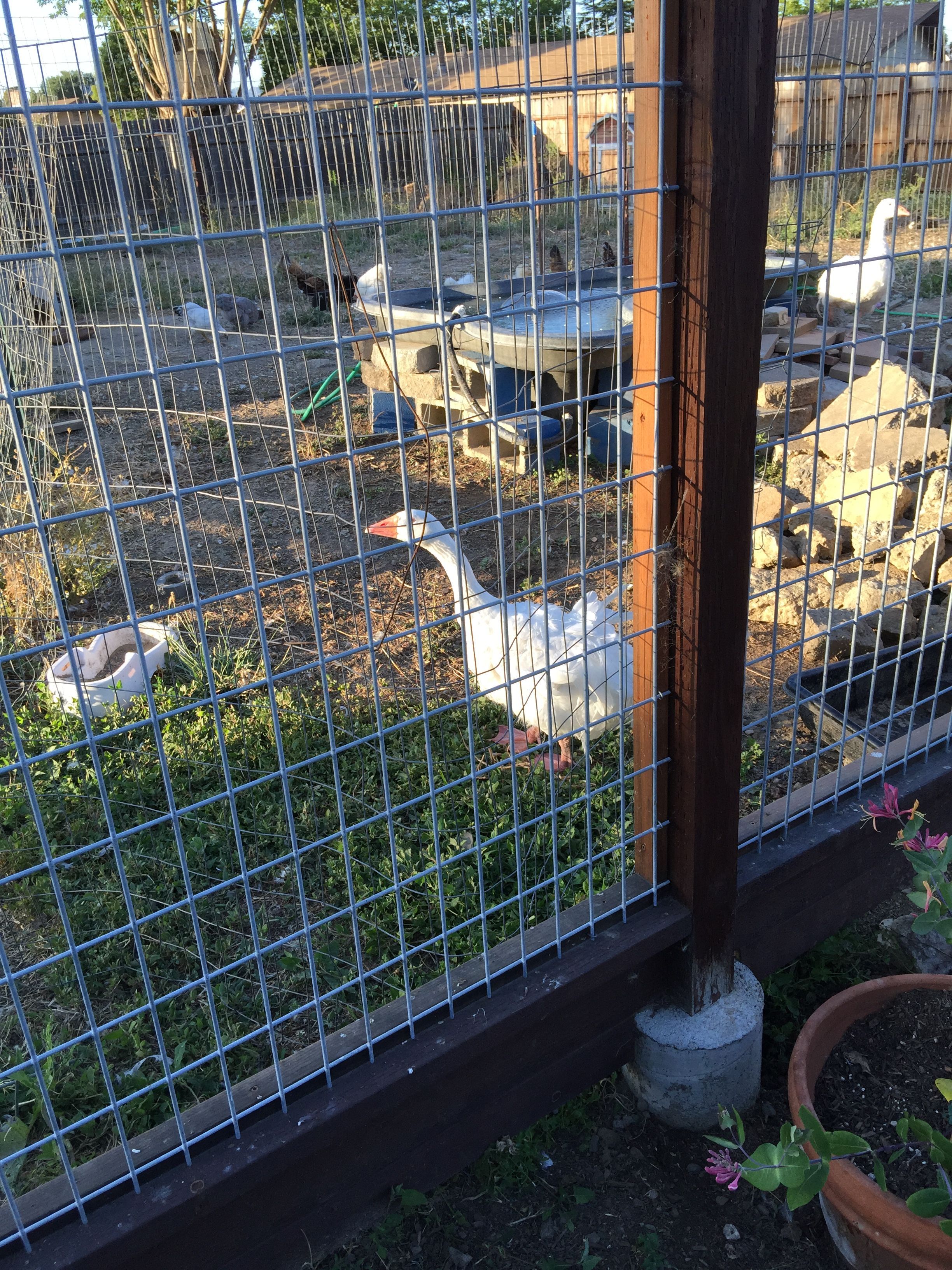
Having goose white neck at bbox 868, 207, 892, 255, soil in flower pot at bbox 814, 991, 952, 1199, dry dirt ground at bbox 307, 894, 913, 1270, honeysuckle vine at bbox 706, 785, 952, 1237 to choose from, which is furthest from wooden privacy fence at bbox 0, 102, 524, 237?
goose white neck at bbox 868, 207, 892, 255

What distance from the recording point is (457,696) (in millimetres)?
3480

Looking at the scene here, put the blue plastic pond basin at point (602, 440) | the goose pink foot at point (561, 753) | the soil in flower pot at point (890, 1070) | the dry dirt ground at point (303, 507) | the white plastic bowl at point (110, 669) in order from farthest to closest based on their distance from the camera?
the blue plastic pond basin at point (602, 440), the white plastic bowl at point (110, 669), the goose pink foot at point (561, 753), the dry dirt ground at point (303, 507), the soil in flower pot at point (890, 1070)

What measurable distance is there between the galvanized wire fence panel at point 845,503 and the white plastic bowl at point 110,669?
194 cm

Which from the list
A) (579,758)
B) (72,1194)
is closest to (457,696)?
(579,758)

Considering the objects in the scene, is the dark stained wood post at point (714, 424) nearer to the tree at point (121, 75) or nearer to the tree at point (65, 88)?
the tree at point (65, 88)

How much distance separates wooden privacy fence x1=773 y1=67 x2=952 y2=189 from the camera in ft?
5.15

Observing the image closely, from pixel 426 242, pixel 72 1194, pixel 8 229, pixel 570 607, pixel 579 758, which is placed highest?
pixel 8 229

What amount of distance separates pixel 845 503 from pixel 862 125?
7.38 m

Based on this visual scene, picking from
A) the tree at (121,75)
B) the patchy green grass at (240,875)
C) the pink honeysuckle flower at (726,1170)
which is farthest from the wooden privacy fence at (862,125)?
the tree at (121,75)

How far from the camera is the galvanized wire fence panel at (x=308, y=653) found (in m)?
1.26

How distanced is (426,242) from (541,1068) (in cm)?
851

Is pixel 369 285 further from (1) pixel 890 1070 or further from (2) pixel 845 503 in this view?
(1) pixel 890 1070

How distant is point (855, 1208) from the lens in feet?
5.39

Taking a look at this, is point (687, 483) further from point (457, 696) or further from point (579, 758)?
point (457, 696)
